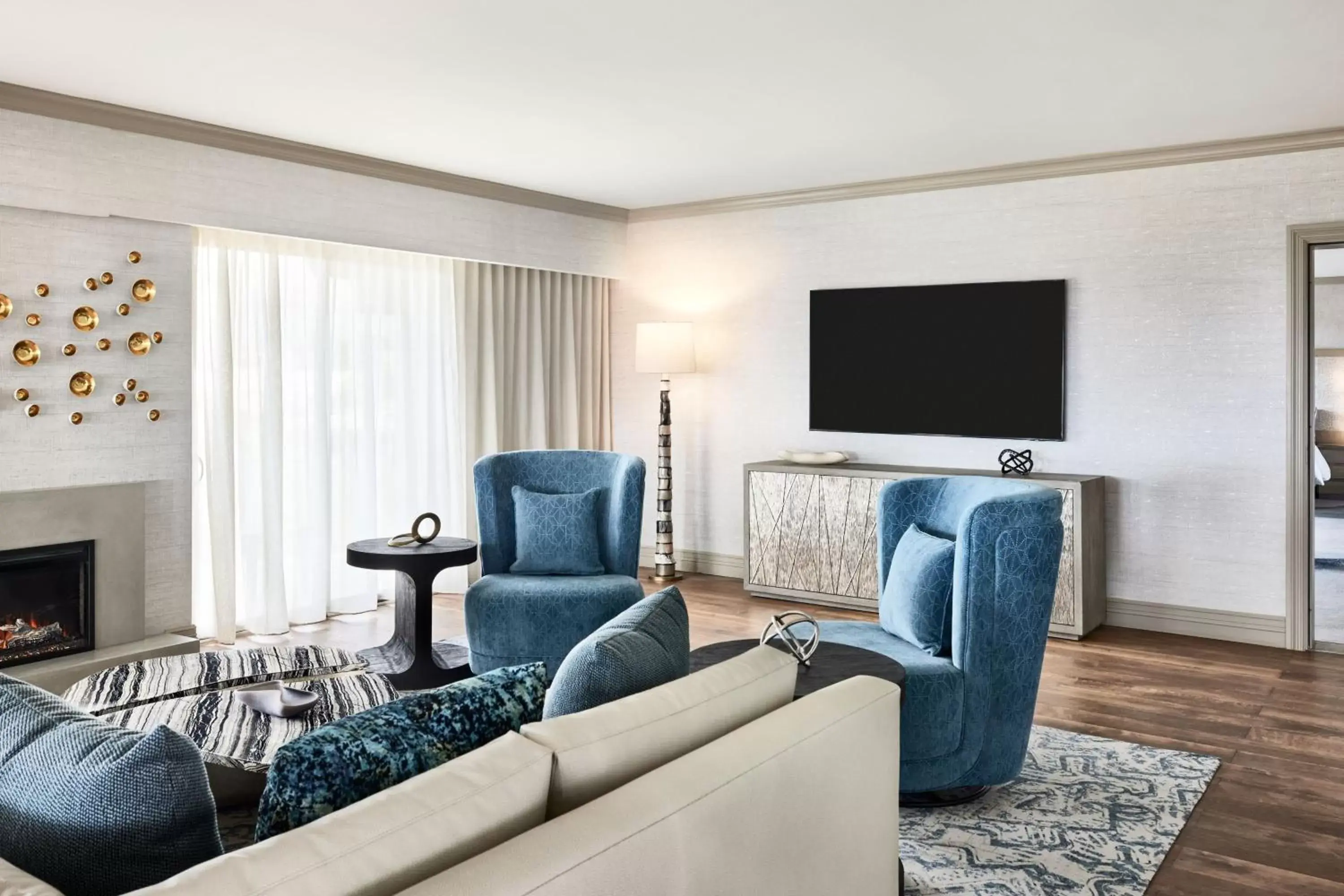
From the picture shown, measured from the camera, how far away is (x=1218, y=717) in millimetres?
4164

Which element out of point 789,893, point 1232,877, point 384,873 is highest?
point 384,873

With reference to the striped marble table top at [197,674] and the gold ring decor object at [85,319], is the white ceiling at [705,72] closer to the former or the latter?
the gold ring decor object at [85,319]

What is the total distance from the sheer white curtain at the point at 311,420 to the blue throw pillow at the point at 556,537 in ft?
5.25

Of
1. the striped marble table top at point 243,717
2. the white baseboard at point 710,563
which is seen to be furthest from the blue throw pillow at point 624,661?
the white baseboard at point 710,563

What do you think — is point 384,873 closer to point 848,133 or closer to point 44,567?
point 44,567

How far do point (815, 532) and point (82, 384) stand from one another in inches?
153

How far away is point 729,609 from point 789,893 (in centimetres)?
439

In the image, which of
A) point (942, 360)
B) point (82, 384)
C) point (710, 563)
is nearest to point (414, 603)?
point (82, 384)

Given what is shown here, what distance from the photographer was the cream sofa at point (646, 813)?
121 centimetres

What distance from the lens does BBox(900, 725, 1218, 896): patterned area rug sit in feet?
9.22

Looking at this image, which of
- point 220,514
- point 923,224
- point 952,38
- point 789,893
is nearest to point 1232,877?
point 789,893

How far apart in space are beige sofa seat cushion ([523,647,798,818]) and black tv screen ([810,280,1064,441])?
14.0ft

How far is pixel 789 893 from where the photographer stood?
175 cm

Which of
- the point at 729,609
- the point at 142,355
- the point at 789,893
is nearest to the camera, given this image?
the point at 789,893
